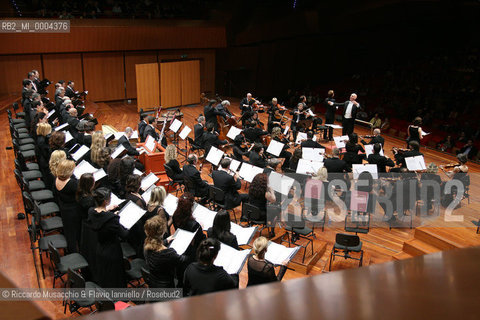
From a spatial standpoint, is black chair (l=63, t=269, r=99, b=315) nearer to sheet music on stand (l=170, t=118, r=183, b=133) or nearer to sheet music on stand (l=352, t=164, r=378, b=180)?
sheet music on stand (l=352, t=164, r=378, b=180)

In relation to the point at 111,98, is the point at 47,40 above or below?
above

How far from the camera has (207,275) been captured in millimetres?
3920

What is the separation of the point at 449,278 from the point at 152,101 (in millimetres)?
16519

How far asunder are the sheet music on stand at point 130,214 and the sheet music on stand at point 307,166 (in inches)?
143

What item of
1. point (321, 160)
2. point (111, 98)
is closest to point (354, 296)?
point (321, 160)

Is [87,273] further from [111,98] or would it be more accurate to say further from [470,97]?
[470,97]

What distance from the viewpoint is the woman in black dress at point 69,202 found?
5449 millimetres

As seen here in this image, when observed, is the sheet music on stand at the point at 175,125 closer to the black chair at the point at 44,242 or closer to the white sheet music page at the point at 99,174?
the white sheet music page at the point at 99,174

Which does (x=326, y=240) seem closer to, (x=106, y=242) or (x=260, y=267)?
(x=260, y=267)

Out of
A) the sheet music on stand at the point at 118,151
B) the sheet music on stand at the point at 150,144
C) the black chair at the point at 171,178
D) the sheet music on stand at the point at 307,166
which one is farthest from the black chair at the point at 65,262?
the sheet music on stand at the point at 307,166

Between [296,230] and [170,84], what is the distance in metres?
11.2

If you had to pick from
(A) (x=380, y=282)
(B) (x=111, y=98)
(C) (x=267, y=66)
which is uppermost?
(A) (x=380, y=282)

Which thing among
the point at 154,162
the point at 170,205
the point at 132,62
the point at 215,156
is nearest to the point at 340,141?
the point at 215,156

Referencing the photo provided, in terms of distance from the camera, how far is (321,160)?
348 inches
